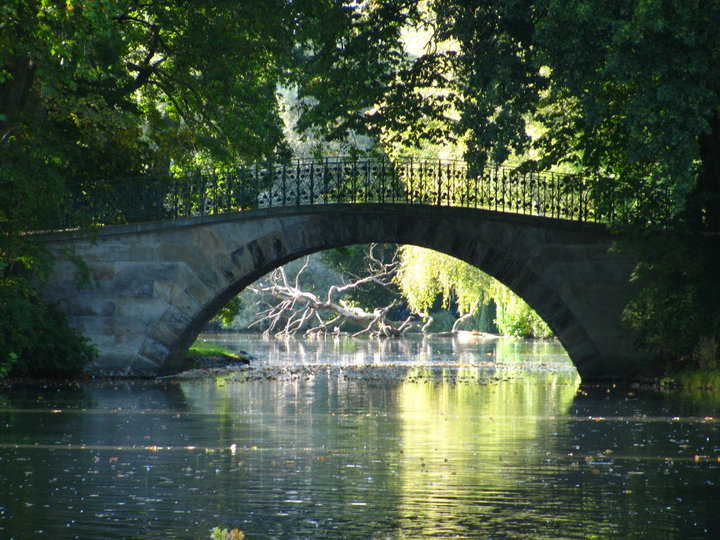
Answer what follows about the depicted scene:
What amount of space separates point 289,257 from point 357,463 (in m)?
13.1

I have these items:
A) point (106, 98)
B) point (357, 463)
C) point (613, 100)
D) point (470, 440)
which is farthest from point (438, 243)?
point (357, 463)

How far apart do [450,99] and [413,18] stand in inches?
70.5

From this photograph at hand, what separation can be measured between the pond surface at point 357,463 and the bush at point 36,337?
1.01 metres

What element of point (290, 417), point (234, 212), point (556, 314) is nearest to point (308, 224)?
point (234, 212)

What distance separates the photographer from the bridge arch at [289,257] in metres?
22.6

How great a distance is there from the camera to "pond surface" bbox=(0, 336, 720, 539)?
7.68 m

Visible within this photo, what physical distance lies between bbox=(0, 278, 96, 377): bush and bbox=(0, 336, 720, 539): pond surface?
1.01 meters

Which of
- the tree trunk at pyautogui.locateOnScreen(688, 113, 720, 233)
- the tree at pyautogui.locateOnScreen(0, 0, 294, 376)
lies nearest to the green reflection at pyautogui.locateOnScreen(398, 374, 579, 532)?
the tree trunk at pyautogui.locateOnScreen(688, 113, 720, 233)

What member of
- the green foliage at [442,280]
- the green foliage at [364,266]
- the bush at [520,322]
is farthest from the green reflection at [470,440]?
the green foliage at [364,266]

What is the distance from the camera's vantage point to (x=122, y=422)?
47.2 ft

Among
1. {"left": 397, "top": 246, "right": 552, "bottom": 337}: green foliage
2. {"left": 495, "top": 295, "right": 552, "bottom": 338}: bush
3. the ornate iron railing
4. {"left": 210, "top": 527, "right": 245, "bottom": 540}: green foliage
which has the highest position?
the ornate iron railing

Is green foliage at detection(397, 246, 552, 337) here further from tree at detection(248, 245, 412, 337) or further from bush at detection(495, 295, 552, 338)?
tree at detection(248, 245, 412, 337)

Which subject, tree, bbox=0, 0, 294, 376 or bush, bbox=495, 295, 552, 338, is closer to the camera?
tree, bbox=0, 0, 294, 376

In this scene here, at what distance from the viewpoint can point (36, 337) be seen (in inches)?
807
